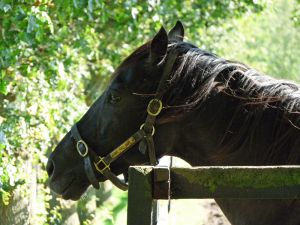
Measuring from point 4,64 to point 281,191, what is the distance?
354cm

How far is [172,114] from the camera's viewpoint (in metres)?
3.72

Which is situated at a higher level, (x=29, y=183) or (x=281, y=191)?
(x=281, y=191)

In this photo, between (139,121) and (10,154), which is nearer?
(139,121)

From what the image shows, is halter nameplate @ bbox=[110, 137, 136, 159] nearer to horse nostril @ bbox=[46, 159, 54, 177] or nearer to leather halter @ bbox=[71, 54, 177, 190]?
leather halter @ bbox=[71, 54, 177, 190]

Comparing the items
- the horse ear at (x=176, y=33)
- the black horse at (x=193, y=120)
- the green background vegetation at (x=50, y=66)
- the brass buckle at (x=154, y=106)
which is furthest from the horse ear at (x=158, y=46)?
the green background vegetation at (x=50, y=66)

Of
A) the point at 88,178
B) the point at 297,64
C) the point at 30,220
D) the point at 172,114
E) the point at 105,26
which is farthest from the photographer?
the point at 297,64

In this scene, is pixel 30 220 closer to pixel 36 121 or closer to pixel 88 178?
pixel 36 121

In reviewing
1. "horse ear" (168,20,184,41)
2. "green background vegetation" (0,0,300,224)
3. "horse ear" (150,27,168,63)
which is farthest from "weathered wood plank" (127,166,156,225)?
"green background vegetation" (0,0,300,224)

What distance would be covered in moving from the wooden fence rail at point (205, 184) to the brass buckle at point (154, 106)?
1114mm

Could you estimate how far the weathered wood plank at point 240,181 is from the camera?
2.62 meters

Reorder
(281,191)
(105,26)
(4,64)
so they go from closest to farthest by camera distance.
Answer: (281,191) < (4,64) < (105,26)

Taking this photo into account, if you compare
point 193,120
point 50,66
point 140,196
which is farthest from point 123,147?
point 50,66

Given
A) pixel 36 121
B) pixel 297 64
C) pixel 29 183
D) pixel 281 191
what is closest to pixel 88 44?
pixel 36 121

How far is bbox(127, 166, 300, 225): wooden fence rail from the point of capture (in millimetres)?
2605
